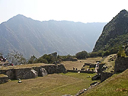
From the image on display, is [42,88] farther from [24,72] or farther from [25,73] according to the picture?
[24,72]

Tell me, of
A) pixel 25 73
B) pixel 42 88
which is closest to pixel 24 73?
pixel 25 73

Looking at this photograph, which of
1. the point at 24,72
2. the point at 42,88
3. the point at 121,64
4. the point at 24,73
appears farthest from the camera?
the point at 24,72

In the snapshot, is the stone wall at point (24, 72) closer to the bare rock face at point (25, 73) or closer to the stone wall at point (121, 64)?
the bare rock face at point (25, 73)

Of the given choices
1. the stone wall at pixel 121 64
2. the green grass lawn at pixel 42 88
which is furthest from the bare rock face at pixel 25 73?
the stone wall at pixel 121 64

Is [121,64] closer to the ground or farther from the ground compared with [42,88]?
farther from the ground

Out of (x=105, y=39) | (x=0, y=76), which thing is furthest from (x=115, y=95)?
(x=105, y=39)

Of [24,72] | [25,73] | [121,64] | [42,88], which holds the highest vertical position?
[121,64]

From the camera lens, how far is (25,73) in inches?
1247

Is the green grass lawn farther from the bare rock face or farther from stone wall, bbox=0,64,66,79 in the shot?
the bare rock face

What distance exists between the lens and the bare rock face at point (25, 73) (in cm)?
3128

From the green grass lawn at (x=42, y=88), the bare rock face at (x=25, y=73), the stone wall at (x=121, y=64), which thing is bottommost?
the green grass lawn at (x=42, y=88)

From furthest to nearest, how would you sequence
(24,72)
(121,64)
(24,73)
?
(24,72) → (24,73) → (121,64)

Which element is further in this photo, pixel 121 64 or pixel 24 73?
pixel 24 73

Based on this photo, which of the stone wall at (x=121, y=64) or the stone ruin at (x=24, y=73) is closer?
the stone wall at (x=121, y=64)
